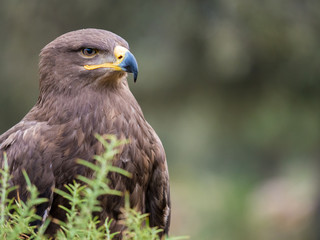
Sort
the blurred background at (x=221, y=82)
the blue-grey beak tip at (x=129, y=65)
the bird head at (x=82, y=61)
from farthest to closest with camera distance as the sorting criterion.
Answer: the blurred background at (x=221, y=82)
the bird head at (x=82, y=61)
the blue-grey beak tip at (x=129, y=65)

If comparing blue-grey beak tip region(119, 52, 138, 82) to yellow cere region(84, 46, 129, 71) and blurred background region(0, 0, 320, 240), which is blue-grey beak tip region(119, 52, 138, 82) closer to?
yellow cere region(84, 46, 129, 71)

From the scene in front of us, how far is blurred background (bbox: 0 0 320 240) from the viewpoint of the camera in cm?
757

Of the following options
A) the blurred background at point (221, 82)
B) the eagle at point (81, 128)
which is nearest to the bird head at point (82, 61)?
the eagle at point (81, 128)

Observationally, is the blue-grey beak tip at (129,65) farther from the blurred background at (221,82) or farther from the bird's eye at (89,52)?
the blurred background at (221,82)

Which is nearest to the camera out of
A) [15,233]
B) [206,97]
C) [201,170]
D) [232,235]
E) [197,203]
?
[15,233]

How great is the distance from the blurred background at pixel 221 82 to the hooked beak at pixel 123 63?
3071 mm

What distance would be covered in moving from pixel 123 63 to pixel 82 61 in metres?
0.28

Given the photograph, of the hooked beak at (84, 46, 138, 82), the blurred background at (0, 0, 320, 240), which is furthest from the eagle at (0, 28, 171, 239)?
the blurred background at (0, 0, 320, 240)

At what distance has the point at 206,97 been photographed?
9.56 m

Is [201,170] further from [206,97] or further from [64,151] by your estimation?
[64,151]

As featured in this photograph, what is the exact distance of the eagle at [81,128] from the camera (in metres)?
4.33

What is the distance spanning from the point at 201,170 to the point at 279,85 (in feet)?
22.8

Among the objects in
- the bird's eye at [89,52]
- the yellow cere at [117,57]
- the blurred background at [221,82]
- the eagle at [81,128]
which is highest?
the blurred background at [221,82]

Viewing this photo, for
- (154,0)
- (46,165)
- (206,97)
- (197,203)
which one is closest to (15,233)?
(46,165)
